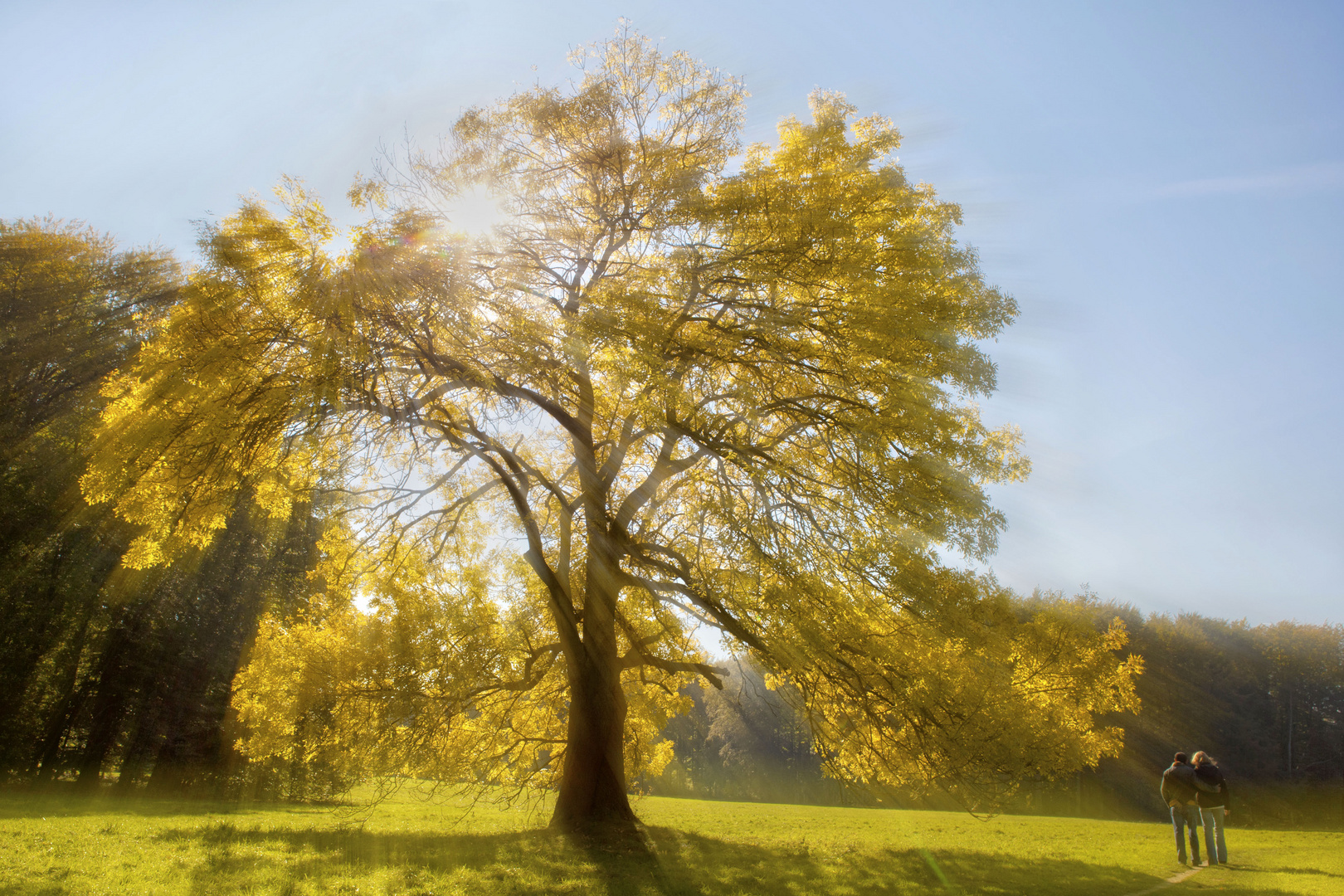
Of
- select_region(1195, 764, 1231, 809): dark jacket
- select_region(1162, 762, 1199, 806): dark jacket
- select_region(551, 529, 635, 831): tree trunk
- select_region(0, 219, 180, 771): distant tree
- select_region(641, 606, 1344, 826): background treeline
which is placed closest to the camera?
select_region(1195, 764, 1231, 809): dark jacket

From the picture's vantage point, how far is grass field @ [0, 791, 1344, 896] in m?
6.86

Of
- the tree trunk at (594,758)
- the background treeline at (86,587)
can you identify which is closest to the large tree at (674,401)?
the tree trunk at (594,758)

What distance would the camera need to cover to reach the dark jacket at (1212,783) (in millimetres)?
10797

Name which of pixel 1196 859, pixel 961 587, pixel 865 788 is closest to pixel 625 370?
pixel 961 587

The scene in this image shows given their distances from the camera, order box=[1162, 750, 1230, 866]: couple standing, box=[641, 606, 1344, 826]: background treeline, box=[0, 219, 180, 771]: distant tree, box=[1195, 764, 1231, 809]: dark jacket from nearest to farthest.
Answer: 1. box=[1195, 764, 1231, 809]: dark jacket
2. box=[1162, 750, 1230, 866]: couple standing
3. box=[0, 219, 180, 771]: distant tree
4. box=[641, 606, 1344, 826]: background treeline

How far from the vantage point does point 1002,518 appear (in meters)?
7.80

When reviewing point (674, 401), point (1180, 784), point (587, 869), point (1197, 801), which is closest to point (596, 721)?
point (587, 869)

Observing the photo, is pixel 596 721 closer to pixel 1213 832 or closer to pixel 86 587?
pixel 1213 832

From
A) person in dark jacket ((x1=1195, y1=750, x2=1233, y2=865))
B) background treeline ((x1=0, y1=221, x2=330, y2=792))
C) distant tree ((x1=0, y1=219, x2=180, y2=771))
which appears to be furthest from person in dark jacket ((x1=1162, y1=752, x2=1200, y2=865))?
distant tree ((x1=0, y1=219, x2=180, y2=771))

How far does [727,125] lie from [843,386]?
4781mm

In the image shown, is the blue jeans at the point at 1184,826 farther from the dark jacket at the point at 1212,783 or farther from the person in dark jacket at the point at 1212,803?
the dark jacket at the point at 1212,783

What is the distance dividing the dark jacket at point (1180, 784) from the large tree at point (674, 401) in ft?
3.06

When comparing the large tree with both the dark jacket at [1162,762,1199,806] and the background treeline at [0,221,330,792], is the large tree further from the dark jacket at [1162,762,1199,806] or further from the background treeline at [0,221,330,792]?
the background treeline at [0,221,330,792]

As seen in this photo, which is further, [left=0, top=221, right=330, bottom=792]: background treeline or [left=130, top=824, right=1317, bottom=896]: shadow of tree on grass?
[left=0, top=221, right=330, bottom=792]: background treeline
